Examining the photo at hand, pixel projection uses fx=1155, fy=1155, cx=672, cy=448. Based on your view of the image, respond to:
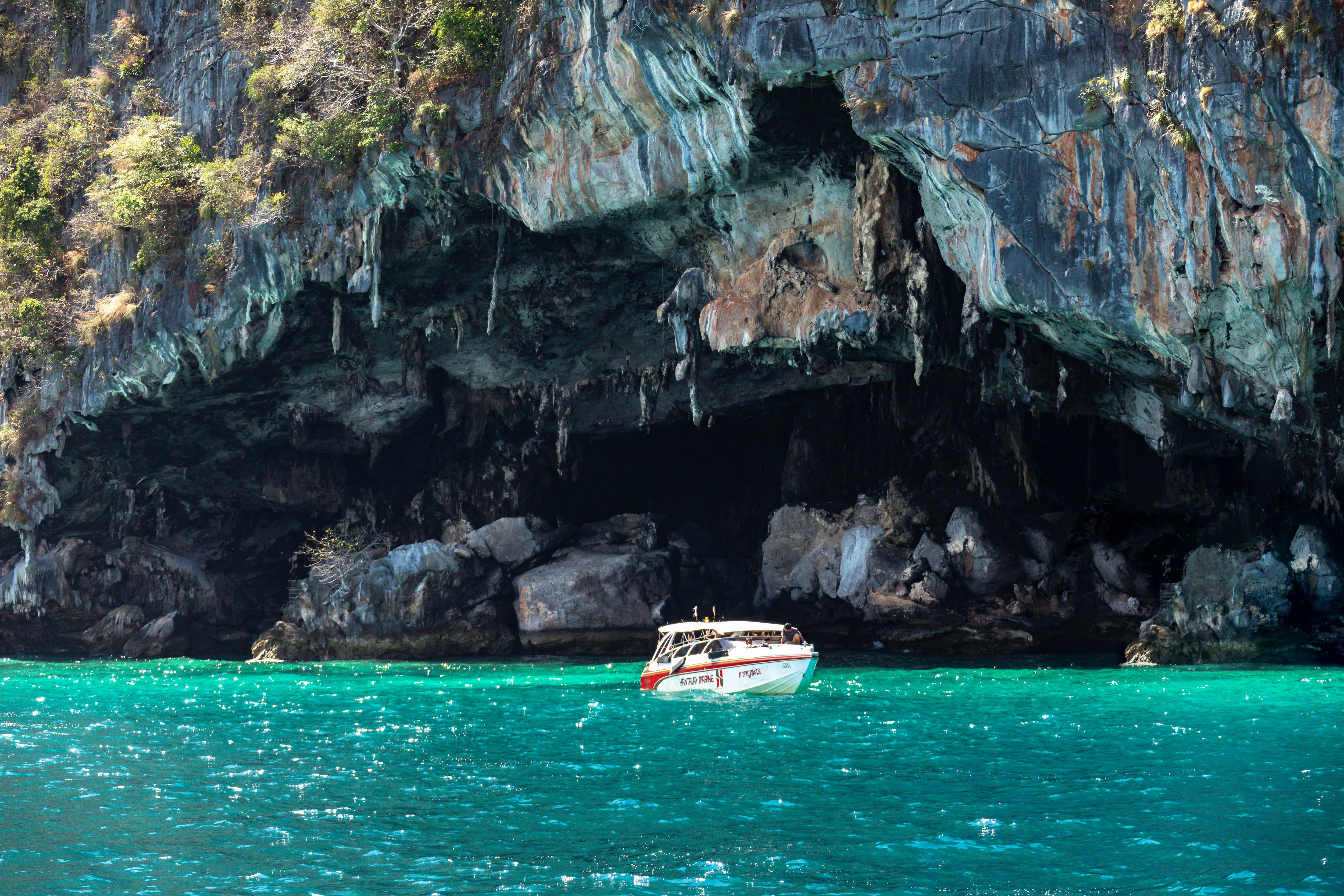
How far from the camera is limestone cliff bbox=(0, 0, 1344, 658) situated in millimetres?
19266

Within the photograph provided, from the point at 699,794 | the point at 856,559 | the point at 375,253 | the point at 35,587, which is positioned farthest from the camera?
the point at 35,587

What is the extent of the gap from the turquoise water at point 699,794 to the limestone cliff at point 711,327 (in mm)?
7177

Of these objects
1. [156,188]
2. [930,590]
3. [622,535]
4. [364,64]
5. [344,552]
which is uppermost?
[364,64]

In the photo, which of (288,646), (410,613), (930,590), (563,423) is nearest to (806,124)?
(563,423)

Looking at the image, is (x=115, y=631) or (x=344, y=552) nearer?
(x=344, y=552)

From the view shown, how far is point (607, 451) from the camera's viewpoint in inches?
1726

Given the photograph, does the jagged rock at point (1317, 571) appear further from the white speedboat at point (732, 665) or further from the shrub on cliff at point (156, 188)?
the shrub on cliff at point (156, 188)

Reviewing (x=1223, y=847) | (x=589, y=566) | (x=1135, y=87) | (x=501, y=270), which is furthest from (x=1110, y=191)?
(x=589, y=566)

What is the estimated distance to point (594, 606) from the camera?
125ft

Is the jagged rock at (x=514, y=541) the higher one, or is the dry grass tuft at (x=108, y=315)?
the dry grass tuft at (x=108, y=315)

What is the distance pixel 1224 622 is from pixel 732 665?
13.4 meters

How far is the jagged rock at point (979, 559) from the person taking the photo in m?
34.3

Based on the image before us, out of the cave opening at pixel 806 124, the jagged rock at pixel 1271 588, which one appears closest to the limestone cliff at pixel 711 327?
the cave opening at pixel 806 124

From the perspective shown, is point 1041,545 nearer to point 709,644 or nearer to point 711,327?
point 711,327
